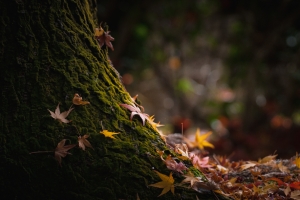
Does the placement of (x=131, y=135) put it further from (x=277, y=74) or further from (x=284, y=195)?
(x=277, y=74)

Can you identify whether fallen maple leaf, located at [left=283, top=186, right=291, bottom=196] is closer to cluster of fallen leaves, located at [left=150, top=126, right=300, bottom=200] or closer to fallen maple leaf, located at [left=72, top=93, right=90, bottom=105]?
cluster of fallen leaves, located at [left=150, top=126, right=300, bottom=200]

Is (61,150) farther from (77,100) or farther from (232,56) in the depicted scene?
(232,56)

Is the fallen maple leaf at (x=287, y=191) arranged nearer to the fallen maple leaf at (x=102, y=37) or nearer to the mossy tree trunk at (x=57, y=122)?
the mossy tree trunk at (x=57, y=122)

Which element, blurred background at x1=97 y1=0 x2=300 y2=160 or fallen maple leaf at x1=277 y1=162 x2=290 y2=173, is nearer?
fallen maple leaf at x1=277 y1=162 x2=290 y2=173

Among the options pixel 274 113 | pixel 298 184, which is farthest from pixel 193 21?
pixel 298 184

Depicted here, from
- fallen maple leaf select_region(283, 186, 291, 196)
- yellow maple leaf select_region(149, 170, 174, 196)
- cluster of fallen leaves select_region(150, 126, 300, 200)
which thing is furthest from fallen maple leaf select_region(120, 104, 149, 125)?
fallen maple leaf select_region(283, 186, 291, 196)

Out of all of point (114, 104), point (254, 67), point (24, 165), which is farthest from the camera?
point (254, 67)
